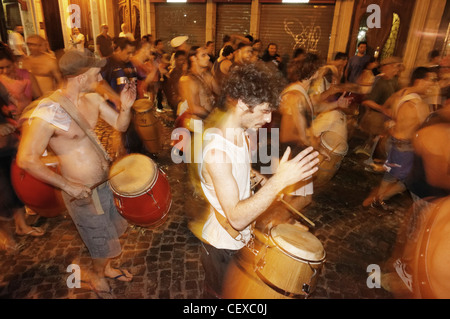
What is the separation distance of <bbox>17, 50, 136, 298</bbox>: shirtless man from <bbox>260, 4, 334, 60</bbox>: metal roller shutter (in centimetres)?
1146

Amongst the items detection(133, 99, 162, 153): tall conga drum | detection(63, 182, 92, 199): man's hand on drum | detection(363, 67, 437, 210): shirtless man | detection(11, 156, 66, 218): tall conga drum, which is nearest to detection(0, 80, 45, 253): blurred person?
detection(11, 156, 66, 218): tall conga drum

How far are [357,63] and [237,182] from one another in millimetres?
9765

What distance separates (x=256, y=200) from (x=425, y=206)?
8.07 feet

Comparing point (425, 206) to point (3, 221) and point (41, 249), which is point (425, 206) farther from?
point (3, 221)

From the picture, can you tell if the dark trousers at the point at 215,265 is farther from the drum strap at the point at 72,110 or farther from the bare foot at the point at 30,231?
the bare foot at the point at 30,231

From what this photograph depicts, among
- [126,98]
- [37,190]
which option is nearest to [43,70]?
[126,98]

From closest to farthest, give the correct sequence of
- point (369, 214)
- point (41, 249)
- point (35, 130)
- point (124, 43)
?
point (35, 130), point (41, 249), point (369, 214), point (124, 43)

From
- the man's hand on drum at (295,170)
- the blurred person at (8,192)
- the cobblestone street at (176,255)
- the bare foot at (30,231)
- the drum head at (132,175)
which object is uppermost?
the man's hand on drum at (295,170)

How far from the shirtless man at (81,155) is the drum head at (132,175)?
0.14 m

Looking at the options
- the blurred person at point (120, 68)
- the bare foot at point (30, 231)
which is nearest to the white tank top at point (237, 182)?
the bare foot at point (30, 231)

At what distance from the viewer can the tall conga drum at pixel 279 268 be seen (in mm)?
1988

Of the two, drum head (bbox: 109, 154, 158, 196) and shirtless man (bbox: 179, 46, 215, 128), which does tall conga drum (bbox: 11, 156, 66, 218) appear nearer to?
drum head (bbox: 109, 154, 158, 196)

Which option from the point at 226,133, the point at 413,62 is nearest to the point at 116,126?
the point at 226,133

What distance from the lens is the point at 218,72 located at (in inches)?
275
